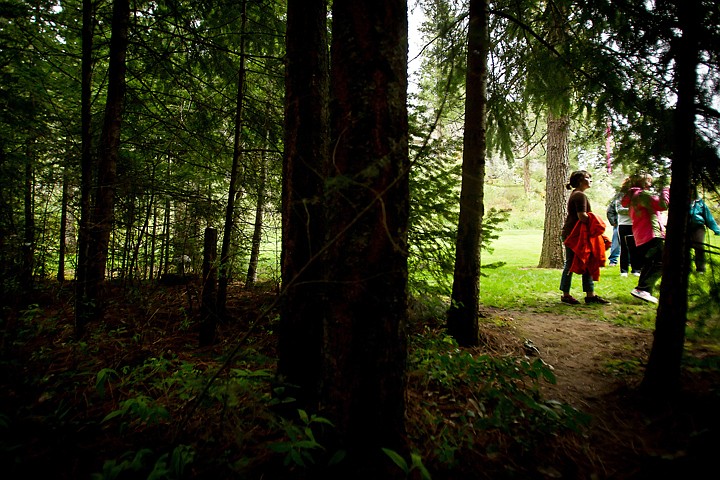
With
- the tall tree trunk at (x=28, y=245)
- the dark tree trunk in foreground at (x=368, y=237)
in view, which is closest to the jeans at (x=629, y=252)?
the dark tree trunk in foreground at (x=368, y=237)

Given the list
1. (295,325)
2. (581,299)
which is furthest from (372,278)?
(581,299)

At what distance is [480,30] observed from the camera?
3.62 meters

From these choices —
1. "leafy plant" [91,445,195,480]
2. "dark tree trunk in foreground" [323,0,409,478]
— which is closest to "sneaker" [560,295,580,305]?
"dark tree trunk in foreground" [323,0,409,478]

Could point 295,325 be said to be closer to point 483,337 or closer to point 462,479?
point 462,479

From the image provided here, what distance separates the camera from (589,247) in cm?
566

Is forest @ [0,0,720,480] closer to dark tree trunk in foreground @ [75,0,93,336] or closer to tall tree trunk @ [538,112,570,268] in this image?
dark tree trunk in foreground @ [75,0,93,336]

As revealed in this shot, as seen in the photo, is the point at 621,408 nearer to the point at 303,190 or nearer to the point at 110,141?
the point at 303,190

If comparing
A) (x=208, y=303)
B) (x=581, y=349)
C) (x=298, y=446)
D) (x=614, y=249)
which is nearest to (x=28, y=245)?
(x=208, y=303)

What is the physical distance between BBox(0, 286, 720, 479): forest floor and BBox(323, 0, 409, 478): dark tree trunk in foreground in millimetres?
504

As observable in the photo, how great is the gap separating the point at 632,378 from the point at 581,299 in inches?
152

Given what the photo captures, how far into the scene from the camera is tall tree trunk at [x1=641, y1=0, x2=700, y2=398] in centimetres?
231

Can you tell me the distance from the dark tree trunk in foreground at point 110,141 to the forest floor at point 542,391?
1023 mm

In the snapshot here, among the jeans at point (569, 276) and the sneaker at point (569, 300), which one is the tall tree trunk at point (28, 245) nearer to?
the jeans at point (569, 276)

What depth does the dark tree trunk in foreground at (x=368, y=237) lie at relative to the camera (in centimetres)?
168
